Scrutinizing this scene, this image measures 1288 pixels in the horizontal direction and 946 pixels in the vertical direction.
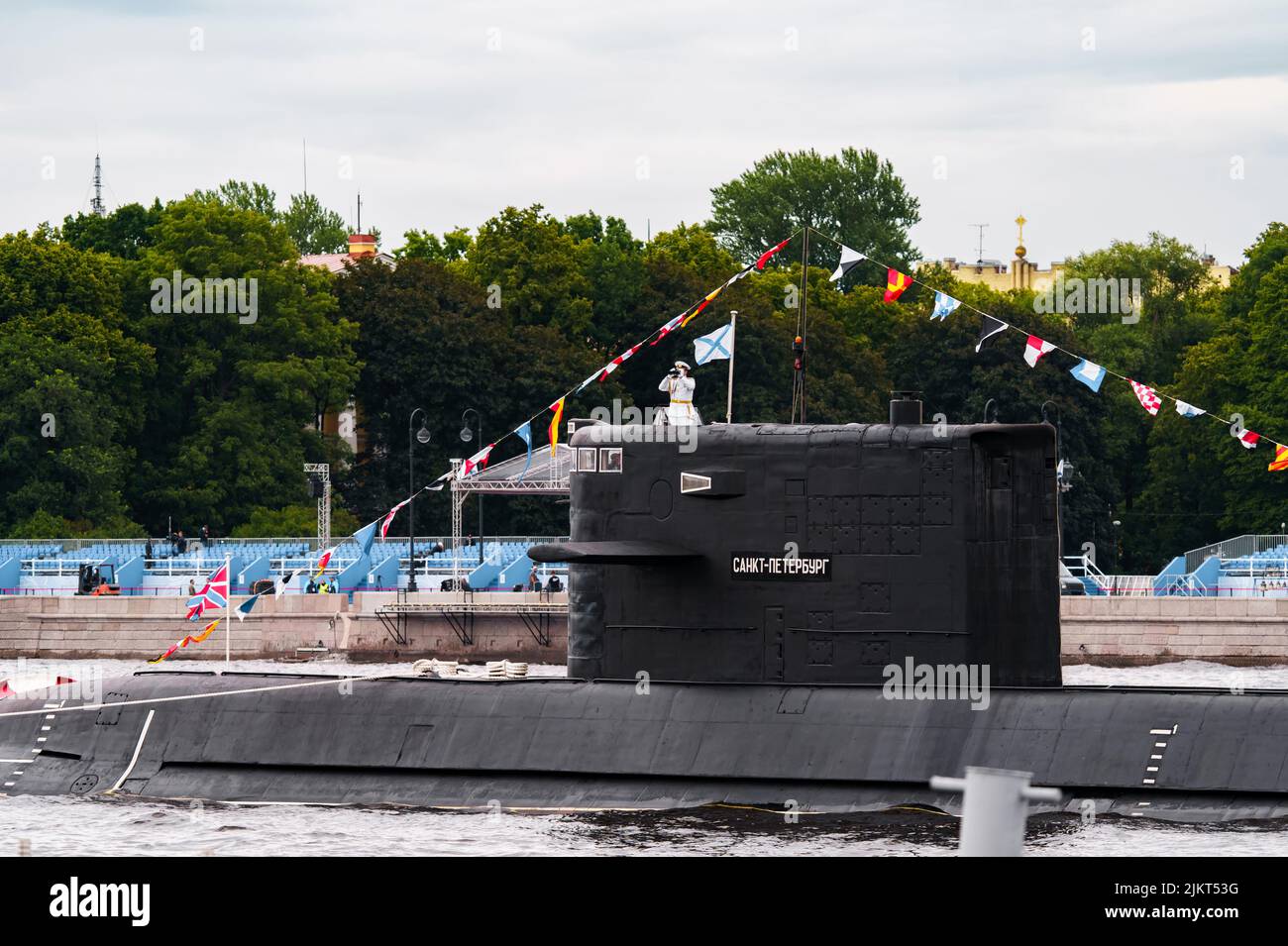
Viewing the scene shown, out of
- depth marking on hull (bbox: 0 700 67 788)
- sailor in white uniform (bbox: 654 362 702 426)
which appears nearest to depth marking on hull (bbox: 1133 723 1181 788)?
sailor in white uniform (bbox: 654 362 702 426)

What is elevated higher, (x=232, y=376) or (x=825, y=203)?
(x=825, y=203)

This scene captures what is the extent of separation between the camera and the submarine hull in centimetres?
1892

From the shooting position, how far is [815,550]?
793 inches

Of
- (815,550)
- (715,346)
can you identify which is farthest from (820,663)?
(715,346)

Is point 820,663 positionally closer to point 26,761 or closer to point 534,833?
point 534,833

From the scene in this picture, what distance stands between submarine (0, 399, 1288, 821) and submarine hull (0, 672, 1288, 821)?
29mm

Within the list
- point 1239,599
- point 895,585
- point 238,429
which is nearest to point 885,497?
point 895,585

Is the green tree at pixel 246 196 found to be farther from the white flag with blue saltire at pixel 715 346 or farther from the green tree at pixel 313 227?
the white flag with blue saltire at pixel 715 346

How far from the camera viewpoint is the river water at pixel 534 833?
1816 cm

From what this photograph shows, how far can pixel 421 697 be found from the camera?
22.6 m

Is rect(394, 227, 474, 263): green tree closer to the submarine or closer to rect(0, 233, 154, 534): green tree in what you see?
rect(0, 233, 154, 534): green tree

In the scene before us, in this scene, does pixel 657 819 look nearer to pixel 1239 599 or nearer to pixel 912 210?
pixel 1239 599

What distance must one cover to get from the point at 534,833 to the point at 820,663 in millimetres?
3635

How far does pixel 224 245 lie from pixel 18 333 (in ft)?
27.3
